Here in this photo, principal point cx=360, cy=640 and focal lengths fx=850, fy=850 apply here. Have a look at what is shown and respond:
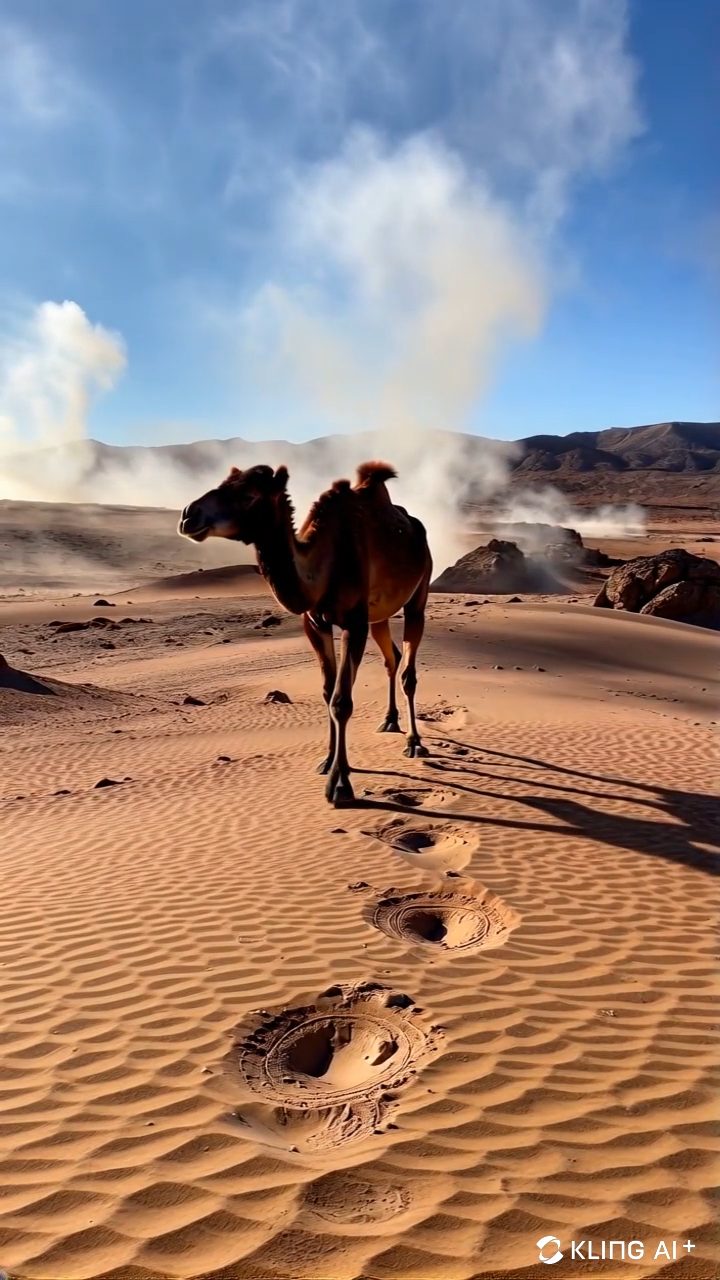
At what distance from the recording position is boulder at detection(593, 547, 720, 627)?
23281mm

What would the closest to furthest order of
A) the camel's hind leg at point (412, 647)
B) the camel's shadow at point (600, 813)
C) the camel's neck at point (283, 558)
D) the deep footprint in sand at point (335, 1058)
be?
the deep footprint in sand at point (335, 1058) → the camel's shadow at point (600, 813) → the camel's neck at point (283, 558) → the camel's hind leg at point (412, 647)

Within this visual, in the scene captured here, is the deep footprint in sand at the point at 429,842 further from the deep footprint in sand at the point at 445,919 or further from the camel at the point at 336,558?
the camel at the point at 336,558

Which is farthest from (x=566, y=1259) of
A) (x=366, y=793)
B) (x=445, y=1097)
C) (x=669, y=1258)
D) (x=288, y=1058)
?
(x=366, y=793)

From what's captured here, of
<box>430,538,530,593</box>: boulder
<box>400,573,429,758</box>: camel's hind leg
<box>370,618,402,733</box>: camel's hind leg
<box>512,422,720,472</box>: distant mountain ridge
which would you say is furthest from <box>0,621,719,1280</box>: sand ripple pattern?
<box>512,422,720,472</box>: distant mountain ridge

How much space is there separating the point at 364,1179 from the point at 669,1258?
0.99 metres

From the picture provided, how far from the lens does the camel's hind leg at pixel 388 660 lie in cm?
1074

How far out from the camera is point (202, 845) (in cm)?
719

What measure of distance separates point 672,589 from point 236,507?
18.9 metres

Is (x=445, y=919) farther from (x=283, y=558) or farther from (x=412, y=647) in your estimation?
(x=412, y=647)

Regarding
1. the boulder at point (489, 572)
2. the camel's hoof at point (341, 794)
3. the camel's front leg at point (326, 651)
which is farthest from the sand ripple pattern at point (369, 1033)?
the boulder at point (489, 572)

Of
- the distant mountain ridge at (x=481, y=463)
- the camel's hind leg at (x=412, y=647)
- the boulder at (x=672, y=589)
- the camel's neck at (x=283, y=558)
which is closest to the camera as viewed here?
the camel's neck at (x=283, y=558)

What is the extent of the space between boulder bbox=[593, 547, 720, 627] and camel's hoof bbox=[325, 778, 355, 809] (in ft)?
56.8

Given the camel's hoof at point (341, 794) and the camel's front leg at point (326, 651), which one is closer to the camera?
the camel's hoof at point (341, 794)

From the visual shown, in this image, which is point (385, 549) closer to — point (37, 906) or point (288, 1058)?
point (37, 906)
